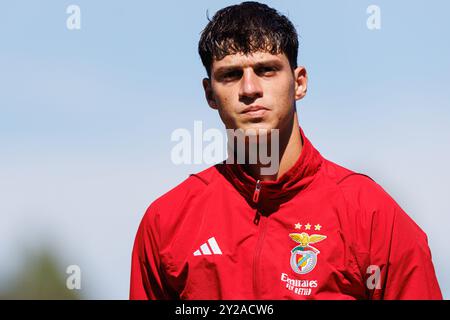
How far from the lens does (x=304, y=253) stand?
741cm

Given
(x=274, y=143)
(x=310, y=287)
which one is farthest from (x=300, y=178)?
(x=310, y=287)

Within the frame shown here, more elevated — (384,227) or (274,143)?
(274,143)

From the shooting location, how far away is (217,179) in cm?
792

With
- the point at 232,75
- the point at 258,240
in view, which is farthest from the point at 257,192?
the point at 232,75

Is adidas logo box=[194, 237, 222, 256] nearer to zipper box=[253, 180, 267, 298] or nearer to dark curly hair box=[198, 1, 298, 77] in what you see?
zipper box=[253, 180, 267, 298]

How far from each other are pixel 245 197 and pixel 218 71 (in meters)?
0.98

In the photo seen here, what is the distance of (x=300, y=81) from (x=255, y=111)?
70 cm

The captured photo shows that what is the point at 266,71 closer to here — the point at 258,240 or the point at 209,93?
the point at 209,93

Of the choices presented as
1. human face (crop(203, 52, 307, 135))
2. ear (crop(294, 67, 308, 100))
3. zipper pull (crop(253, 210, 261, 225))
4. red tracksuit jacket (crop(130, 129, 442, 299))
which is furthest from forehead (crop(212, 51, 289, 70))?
zipper pull (crop(253, 210, 261, 225))

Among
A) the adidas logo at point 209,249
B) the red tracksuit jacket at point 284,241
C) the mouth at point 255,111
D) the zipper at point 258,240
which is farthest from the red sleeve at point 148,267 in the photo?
the mouth at point 255,111

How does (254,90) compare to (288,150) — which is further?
(288,150)

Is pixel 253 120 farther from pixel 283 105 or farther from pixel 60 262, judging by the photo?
pixel 60 262

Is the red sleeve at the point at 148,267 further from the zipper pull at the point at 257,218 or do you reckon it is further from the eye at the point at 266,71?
the eye at the point at 266,71

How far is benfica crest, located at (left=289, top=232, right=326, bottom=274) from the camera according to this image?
736cm
